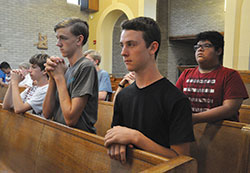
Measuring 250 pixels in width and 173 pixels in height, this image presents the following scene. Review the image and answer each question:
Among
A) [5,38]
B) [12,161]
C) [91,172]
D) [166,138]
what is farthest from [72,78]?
[5,38]

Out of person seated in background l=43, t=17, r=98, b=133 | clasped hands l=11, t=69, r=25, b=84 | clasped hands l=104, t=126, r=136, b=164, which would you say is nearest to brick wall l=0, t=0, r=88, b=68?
clasped hands l=11, t=69, r=25, b=84

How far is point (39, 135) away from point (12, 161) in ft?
1.90

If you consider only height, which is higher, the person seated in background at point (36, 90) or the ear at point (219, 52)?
the ear at point (219, 52)

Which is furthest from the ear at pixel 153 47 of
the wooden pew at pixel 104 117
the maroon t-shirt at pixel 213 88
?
the wooden pew at pixel 104 117

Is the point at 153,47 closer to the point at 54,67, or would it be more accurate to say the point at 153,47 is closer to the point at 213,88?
the point at 54,67

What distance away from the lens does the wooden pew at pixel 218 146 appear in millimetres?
1646

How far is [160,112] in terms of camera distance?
3.81 feet

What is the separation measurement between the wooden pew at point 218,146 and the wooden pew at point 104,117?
125cm

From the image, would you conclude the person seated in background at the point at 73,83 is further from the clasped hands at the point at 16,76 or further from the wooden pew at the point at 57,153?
the clasped hands at the point at 16,76

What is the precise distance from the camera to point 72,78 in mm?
1749

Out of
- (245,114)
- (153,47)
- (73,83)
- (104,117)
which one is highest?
(153,47)

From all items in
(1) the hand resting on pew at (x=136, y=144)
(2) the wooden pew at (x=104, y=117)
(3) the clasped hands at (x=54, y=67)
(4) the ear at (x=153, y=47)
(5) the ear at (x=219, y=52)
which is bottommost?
(2) the wooden pew at (x=104, y=117)

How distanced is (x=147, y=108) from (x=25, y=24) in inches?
406

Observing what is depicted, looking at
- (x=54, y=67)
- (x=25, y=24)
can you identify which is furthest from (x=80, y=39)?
(x=25, y=24)
